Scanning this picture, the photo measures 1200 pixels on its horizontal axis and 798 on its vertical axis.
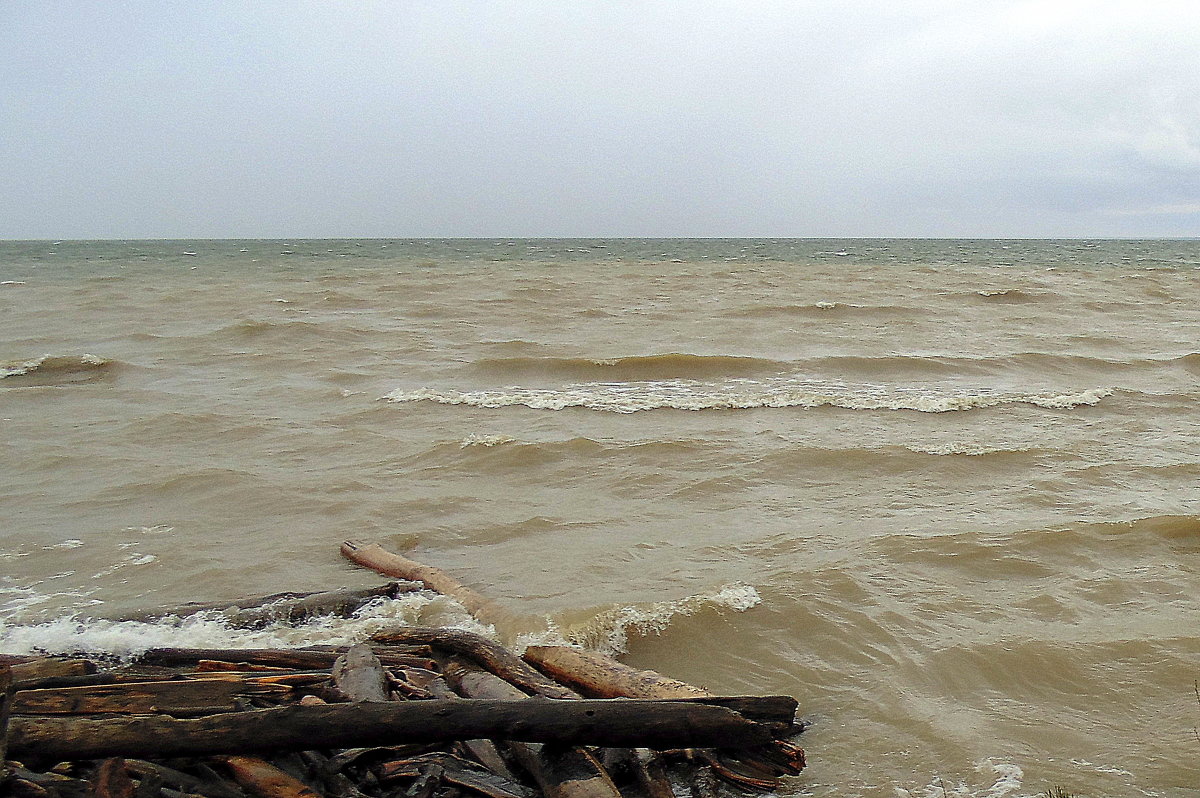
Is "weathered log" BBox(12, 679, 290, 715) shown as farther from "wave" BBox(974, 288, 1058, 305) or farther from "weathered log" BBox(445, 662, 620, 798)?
"wave" BBox(974, 288, 1058, 305)

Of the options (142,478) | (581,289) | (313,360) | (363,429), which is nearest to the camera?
(142,478)

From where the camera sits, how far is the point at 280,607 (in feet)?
15.3

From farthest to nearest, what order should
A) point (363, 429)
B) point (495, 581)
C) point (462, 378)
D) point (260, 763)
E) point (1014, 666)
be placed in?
point (462, 378), point (363, 429), point (495, 581), point (1014, 666), point (260, 763)

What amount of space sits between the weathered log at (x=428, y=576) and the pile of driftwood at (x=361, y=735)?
1.32 m

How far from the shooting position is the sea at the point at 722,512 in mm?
3939

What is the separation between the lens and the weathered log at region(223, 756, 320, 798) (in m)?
2.52

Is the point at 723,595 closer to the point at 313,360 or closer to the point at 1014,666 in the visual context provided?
the point at 1014,666

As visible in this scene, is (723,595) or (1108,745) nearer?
(1108,745)

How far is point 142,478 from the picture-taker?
24.6ft

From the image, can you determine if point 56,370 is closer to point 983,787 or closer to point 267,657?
point 267,657

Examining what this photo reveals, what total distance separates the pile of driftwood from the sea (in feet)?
2.06

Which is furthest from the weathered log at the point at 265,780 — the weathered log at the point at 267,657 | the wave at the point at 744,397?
the wave at the point at 744,397

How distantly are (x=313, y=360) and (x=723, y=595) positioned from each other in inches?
406

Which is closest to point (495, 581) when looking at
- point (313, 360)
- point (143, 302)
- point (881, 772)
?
point (881, 772)
